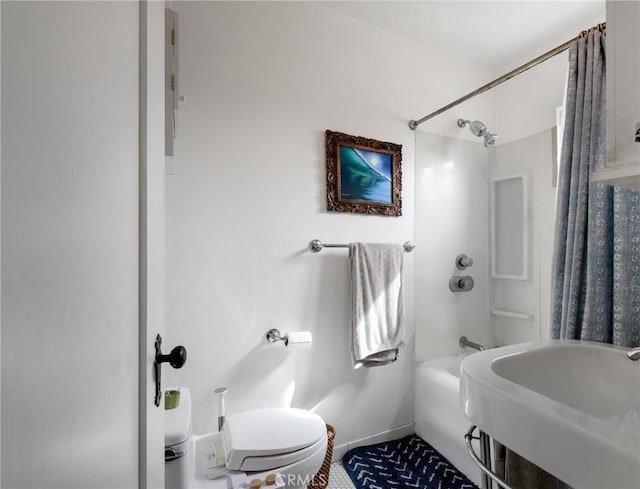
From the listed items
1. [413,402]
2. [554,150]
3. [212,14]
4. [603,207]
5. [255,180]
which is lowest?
[413,402]

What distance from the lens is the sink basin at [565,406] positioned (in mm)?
555

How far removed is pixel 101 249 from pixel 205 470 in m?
1.21

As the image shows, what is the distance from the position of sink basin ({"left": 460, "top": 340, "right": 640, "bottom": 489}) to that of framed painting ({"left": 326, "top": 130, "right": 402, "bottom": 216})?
1.03 m

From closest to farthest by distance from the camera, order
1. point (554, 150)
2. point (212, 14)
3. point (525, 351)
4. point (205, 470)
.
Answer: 1. point (525, 351)
2. point (205, 470)
3. point (212, 14)
4. point (554, 150)

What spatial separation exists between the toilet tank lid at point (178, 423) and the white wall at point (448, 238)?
142 cm

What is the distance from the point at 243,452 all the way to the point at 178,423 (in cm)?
26

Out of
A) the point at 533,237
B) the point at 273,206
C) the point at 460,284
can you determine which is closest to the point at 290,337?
the point at 273,206

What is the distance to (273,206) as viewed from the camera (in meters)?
1.60

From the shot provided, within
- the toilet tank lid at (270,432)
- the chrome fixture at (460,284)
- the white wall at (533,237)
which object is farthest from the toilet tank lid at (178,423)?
the white wall at (533,237)

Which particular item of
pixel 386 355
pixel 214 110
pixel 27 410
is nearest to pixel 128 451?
pixel 27 410

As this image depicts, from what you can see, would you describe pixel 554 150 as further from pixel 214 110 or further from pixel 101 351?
pixel 101 351

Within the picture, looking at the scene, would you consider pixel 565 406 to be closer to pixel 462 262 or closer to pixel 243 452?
pixel 243 452

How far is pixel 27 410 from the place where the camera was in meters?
0.16

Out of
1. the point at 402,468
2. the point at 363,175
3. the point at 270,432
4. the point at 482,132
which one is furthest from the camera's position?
the point at 482,132
